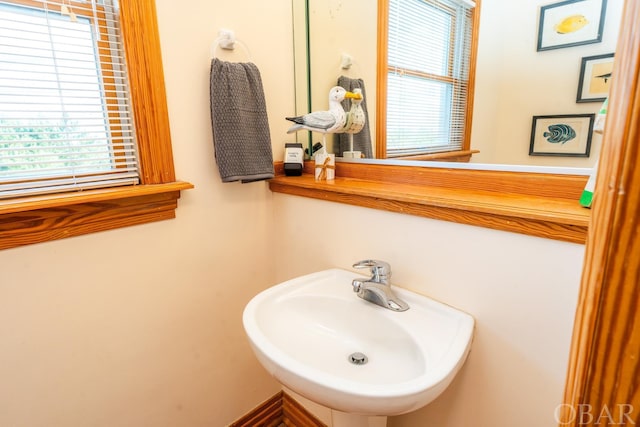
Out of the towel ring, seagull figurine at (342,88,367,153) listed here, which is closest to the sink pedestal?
seagull figurine at (342,88,367,153)

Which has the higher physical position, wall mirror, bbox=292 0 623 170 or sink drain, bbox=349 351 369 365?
wall mirror, bbox=292 0 623 170

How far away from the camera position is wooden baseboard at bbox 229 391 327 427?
4.76 ft

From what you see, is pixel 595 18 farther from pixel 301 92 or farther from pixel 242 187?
pixel 242 187

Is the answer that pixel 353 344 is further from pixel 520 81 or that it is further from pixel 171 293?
pixel 520 81

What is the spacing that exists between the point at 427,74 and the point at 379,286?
0.66m

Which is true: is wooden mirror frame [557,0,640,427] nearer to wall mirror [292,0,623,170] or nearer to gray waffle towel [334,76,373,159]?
wall mirror [292,0,623,170]

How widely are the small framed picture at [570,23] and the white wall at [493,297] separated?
440 millimetres

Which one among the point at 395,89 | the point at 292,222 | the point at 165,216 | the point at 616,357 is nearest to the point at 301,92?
the point at 395,89

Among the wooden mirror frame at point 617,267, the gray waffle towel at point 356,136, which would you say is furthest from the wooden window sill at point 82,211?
the wooden mirror frame at point 617,267

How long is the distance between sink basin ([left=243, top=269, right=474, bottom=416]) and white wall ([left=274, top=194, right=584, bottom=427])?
66mm

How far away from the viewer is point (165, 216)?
1.12m

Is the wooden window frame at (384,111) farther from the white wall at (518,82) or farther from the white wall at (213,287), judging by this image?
the white wall at (213,287)

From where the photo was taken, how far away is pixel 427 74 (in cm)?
104

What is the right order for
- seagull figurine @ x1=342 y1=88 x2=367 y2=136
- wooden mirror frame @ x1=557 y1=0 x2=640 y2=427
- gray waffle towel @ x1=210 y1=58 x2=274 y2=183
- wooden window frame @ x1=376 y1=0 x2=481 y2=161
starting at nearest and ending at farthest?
wooden mirror frame @ x1=557 y1=0 x2=640 y2=427
wooden window frame @ x1=376 y1=0 x2=481 y2=161
gray waffle towel @ x1=210 y1=58 x2=274 y2=183
seagull figurine @ x1=342 y1=88 x2=367 y2=136
